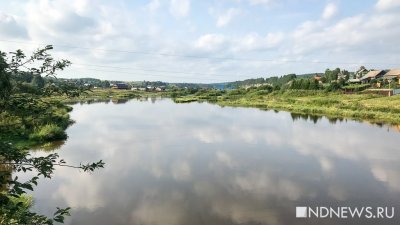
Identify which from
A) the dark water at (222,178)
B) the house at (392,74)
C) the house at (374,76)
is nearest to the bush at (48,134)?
the dark water at (222,178)

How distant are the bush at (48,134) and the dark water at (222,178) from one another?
1.93 m

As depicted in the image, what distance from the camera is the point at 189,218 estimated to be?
1548 cm

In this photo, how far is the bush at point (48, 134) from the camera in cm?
3158

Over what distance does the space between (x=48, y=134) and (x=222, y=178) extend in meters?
19.4

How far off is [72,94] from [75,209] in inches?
478

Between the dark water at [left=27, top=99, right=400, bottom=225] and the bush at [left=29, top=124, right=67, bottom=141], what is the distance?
193 centimetres

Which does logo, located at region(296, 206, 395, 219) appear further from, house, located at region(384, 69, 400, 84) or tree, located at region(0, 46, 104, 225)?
house, located at region(384, 69, 400, 84)

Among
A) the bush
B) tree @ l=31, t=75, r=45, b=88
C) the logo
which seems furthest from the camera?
the bush

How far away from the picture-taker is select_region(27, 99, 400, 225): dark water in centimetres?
1619

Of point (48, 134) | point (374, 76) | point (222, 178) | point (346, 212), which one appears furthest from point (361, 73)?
point (346, 212)

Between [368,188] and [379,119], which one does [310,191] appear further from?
[379,119]

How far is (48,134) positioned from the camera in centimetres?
3288

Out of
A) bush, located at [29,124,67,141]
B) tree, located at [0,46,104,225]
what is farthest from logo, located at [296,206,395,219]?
bush, located at [29,124,67,141]

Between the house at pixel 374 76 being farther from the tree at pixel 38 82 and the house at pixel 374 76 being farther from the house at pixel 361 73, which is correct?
the tree at pixel 38 82
